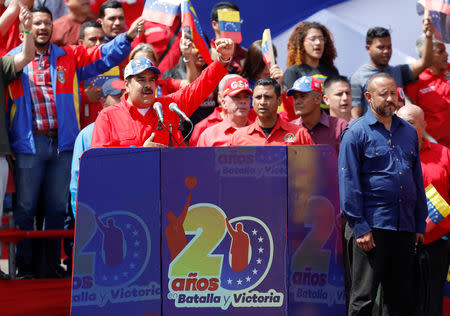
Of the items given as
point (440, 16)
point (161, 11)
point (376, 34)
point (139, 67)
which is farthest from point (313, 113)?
point (440, 16)

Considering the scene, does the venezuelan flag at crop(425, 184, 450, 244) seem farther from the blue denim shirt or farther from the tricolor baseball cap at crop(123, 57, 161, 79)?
the tricolor baseball cap at crop(123, 57, 161, 79)

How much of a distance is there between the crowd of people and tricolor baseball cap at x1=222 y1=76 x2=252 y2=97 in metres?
0.02

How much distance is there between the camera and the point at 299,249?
468 cm

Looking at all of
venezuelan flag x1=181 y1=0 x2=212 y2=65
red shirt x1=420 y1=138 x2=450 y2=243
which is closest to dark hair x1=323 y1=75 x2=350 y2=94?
venezuelan flag x1=181 y1=0 x2=212 y2=65

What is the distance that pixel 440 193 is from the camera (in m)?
6.39

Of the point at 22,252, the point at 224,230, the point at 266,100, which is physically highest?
the point at 266,100

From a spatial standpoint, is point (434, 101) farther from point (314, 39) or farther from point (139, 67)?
point (139, 67)

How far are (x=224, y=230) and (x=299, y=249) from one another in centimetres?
46

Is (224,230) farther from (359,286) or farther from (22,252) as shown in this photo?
(22,252)

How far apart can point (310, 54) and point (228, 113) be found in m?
1.72

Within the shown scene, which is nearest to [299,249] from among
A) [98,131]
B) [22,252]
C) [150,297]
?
[150,297]

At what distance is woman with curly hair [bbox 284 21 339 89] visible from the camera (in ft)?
26.9

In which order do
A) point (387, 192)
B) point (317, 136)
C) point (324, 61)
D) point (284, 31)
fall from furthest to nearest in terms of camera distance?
point (284, 31)
point (324, 61)
point (317, 136)
point (387, 192)

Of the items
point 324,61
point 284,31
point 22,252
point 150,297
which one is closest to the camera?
point 150,297
